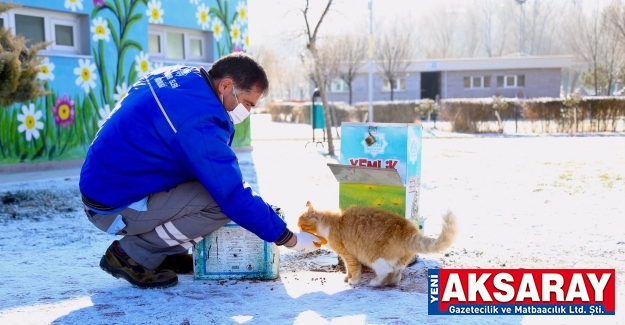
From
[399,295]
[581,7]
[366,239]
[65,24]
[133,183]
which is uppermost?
[581,7]

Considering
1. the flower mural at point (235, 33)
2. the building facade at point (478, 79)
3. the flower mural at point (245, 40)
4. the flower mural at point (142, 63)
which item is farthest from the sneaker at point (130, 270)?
the building facade at point (478, 79)

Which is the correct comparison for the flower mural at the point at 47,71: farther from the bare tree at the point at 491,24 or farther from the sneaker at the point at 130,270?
the bare tree at the point at 491,24

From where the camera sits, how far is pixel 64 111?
10508 millimetres

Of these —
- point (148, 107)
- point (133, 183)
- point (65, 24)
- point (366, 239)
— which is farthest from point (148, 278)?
point (65, 24)

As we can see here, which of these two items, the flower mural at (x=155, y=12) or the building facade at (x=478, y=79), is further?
the building facade at (x=478, y=79)

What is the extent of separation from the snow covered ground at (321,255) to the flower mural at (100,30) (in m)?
3.44

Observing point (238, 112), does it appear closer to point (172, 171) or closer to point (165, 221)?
point (172, 171)

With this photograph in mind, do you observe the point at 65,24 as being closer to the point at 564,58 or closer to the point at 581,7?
the point at 564,58

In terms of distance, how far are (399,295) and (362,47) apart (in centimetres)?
3804

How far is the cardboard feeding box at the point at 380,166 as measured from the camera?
389 cm

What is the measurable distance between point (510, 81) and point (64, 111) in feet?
117

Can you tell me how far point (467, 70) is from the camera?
40000mm

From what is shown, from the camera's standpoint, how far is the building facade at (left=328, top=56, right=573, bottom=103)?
38969mm

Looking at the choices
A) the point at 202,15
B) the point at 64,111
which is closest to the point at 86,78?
the point at 64,111
